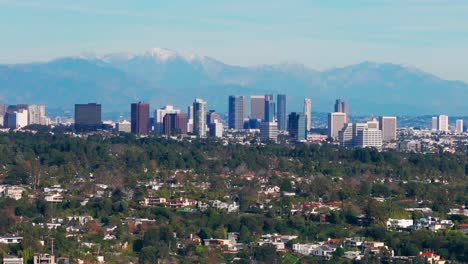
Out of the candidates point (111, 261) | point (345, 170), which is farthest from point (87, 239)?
point (345, 170)

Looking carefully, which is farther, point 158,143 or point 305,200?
point 158,143

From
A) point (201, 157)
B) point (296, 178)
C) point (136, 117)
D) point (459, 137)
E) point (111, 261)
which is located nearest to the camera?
point (111, 261)

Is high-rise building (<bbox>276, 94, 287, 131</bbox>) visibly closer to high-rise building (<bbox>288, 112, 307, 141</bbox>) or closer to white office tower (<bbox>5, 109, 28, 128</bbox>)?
high-rise building (<bbox>288, 112, 307, 141</bbox>)

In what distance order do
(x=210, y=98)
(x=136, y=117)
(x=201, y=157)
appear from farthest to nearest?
1. (x=210, y=98)
2. (x=136, y=117)
3. (x=201, y=157)

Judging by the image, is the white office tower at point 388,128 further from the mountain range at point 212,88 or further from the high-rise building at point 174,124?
the mountain range at point 212,88

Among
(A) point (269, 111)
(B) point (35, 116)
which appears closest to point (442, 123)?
(A) point (269, 111)

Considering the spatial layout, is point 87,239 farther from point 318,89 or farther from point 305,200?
point 318,89
